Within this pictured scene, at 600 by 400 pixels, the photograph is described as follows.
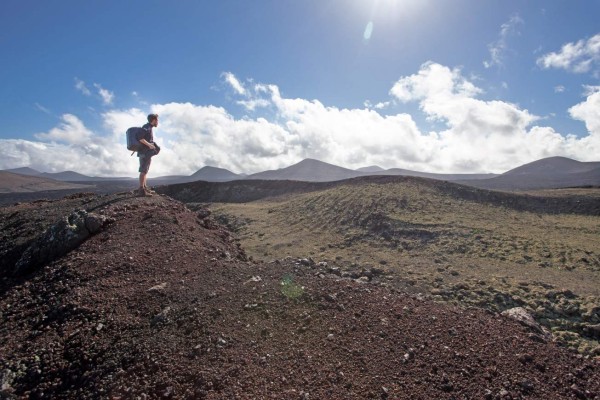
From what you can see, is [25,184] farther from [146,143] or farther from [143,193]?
[146,143]

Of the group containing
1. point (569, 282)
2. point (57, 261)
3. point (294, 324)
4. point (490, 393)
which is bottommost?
point (569, 282)

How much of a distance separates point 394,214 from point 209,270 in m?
18.9

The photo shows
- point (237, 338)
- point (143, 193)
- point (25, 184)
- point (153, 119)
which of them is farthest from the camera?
point (25, 184)

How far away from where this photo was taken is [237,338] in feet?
16.6

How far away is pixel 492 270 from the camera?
49.1 feet

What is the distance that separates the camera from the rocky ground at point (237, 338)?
4375mm

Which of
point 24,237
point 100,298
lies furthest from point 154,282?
point 24,237

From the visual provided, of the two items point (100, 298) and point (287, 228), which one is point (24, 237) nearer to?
point (100, 298)

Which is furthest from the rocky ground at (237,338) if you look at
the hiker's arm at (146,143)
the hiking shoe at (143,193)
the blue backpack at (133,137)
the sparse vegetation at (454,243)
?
the sparse vegetation at (454,243)

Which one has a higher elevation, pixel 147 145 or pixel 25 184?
pixel 147 145

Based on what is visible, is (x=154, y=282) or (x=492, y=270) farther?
(x=492, y=270)

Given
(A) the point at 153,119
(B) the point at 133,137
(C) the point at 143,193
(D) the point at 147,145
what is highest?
(A) the point at 153,119

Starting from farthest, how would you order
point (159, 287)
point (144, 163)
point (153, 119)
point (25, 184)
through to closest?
point (25, 184)
point (144, 163)
point (153, 119)
point (159, 287)

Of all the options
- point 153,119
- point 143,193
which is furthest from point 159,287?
point 143,193
